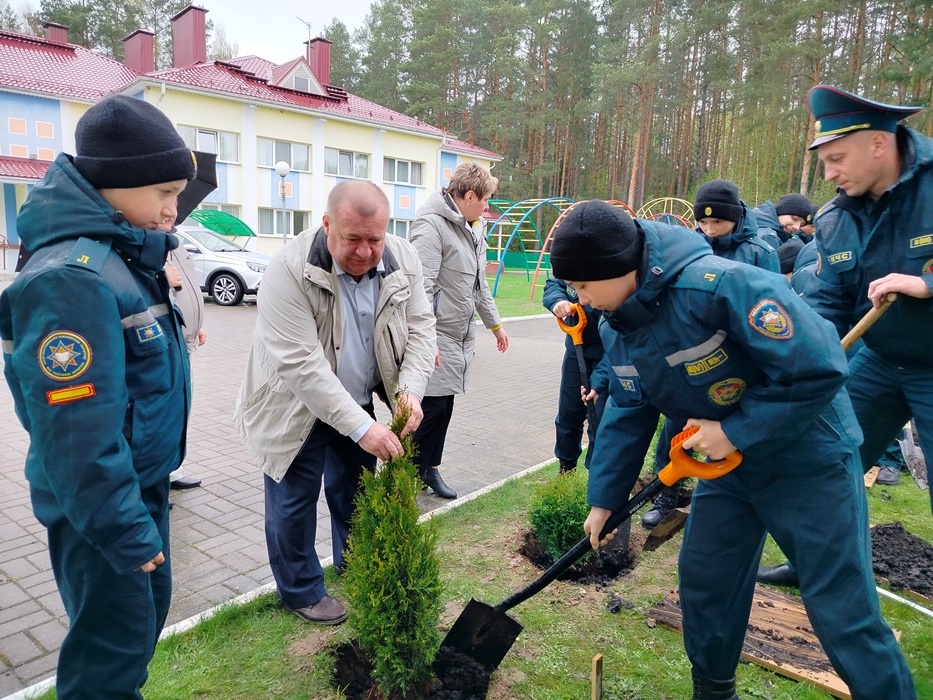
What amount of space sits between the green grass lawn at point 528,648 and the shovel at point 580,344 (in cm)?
91

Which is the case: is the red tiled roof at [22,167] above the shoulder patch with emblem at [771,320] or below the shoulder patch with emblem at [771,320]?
above

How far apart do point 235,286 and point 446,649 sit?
13.1 meters

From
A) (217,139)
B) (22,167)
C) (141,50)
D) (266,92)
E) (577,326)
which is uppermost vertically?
(141,50)

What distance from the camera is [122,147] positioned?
67.8 inches

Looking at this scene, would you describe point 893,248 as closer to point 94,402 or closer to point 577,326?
point 577,326

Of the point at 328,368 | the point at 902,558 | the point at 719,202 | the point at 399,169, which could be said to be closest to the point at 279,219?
the point at 399,169

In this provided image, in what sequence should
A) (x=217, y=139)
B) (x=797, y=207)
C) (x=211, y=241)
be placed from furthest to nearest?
(x=217, y=139), (x=211, y=241), (x=797, y=207)

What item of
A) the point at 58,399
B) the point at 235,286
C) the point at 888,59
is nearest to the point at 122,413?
the point at 58,399

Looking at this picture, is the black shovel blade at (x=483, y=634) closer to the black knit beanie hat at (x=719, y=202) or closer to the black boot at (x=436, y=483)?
the black boot at (x=436, y=483)

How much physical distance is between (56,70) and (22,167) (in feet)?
19.0

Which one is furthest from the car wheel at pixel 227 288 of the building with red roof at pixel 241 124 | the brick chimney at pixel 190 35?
the brick chimney at pixel 190 35

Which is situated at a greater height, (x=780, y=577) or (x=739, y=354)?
(x=739, y=354)

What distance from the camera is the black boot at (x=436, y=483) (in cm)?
441

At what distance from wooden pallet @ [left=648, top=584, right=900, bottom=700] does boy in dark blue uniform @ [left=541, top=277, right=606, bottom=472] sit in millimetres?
1231
